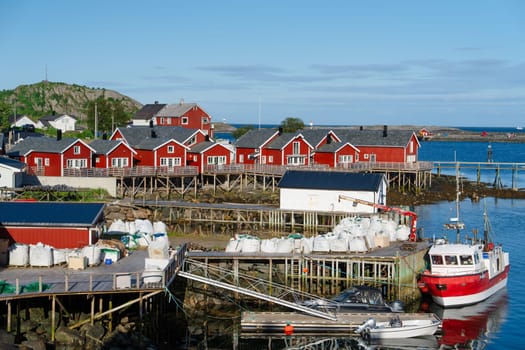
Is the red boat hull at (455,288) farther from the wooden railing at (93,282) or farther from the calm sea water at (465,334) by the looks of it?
the wooden railing at (93,282)

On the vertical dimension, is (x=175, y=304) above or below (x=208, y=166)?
below

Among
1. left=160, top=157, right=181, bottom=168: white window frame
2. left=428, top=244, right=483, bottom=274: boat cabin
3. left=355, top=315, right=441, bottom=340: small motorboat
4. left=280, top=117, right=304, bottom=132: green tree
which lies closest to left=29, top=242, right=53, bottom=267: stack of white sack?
left=355, top=315, right=441, bottom=340: small motorboat

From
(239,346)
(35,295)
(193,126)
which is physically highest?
(193,126)

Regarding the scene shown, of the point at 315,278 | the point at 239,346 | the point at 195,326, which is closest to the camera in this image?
the point at 239,346

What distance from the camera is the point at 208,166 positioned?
7206cm

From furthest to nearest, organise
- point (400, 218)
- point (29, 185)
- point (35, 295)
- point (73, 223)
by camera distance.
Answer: point (29, 185) < point (400, 218) < point (73, 223) < point (35, 295)

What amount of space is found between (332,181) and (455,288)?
18.9 metres

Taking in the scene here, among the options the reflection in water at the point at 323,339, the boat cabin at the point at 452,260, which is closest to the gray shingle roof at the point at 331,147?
the boat cabin at the point at 452,260

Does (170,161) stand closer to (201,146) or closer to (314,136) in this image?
(201,146)

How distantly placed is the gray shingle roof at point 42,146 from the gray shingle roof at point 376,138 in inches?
1200

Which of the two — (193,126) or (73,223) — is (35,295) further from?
(193,126)

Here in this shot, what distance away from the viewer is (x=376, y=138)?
80.6 metres

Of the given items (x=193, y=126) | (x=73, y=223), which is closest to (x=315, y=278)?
(x=73, y=223)

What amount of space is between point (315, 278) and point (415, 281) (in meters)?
5.13
